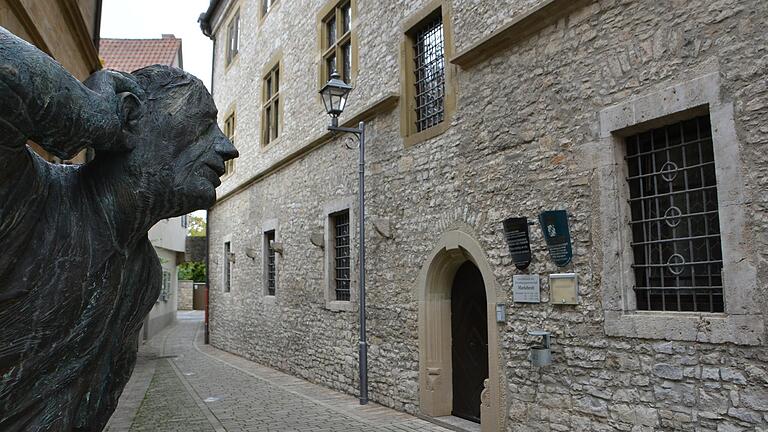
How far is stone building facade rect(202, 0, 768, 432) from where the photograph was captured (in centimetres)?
414

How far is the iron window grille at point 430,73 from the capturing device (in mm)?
7562

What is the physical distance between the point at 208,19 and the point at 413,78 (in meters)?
14.5

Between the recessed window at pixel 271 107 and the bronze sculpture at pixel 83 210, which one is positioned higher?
the recessed window at pixel 271 107

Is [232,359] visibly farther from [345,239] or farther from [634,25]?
[634,25]

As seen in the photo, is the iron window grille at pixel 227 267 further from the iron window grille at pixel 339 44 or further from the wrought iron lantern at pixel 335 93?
the wrought iron lantern at pixel 335 93

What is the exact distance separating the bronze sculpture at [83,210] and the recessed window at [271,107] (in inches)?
460

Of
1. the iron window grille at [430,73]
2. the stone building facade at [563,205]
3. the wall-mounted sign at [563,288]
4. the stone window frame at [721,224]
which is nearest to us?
the stone window frame at [721,224]

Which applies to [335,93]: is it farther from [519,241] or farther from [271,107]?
[271,107]

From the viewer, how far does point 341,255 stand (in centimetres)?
1011

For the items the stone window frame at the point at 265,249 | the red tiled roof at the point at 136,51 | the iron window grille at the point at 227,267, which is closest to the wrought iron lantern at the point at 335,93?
the stone window frame at the point at 265,249

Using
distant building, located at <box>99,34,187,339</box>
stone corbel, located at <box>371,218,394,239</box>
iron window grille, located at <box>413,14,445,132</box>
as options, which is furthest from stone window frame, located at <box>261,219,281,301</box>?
iron window grille, located at <box>413,14,445,132</box>

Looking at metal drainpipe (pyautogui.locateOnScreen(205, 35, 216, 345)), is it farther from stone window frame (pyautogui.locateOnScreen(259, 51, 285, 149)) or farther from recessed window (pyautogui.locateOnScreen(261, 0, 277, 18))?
recessed window (pyautogui.locateOnScreen(261, 0, 277, 18))

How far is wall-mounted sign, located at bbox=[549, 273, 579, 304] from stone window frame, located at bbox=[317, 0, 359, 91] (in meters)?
5.33

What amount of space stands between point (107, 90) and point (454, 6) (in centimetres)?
647
